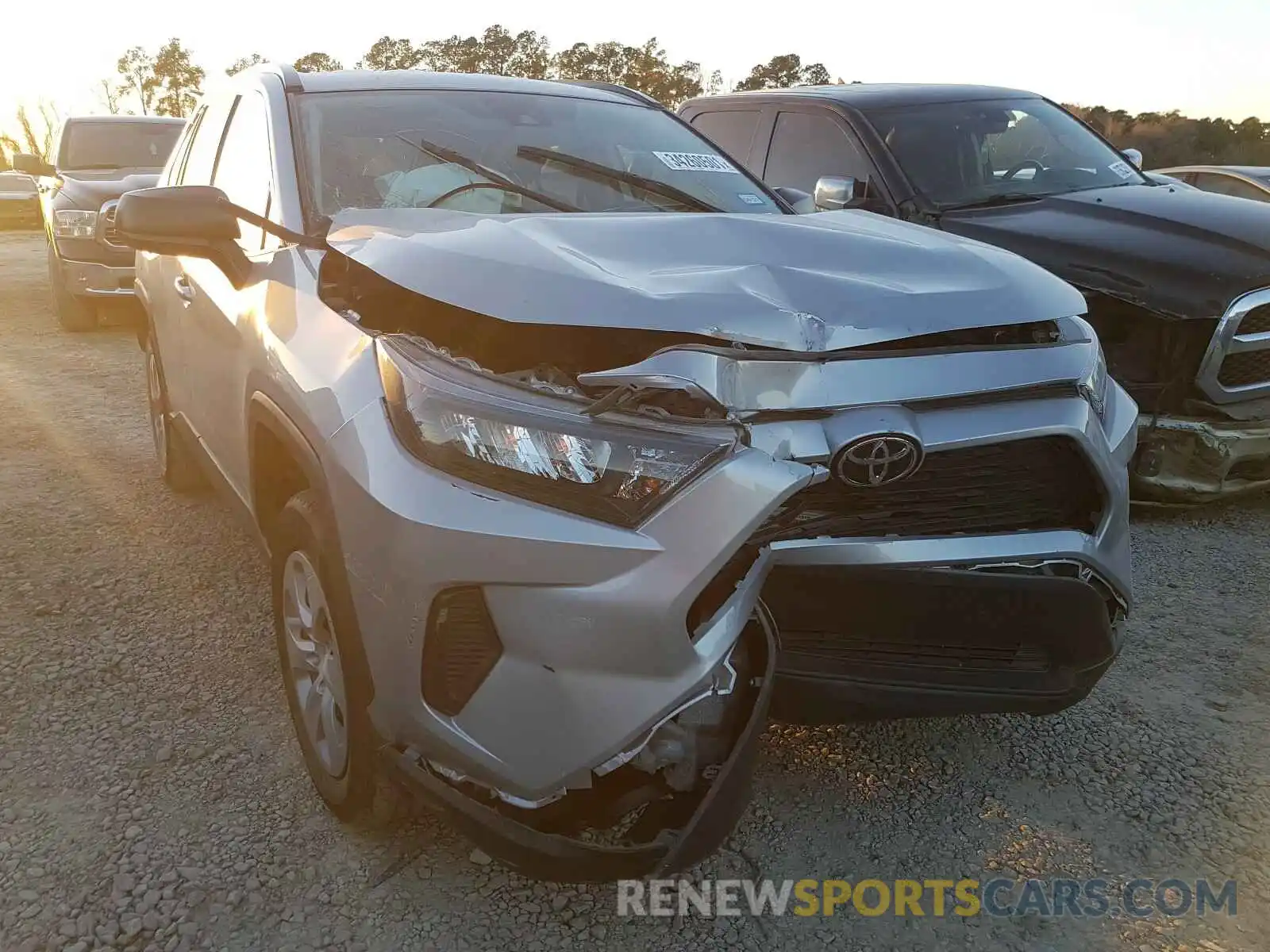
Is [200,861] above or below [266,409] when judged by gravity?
below

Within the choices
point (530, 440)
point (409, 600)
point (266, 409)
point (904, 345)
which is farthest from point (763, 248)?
point (266, 409)

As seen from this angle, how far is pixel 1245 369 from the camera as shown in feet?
13.0

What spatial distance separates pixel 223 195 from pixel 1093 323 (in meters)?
3.25

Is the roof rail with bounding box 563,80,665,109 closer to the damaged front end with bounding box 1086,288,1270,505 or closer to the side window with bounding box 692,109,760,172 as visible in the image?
the damaged front end with bounding box 1086,288,1270,505

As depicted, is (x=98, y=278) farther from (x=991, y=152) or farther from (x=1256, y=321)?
(x=1256, y=321)

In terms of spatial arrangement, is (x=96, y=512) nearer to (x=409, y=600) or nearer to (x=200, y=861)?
(x=200, y=861)

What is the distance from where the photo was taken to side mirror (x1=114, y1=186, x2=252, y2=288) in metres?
2.57

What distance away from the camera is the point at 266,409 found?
2383mm

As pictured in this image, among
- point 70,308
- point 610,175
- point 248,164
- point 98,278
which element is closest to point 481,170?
point 610,175

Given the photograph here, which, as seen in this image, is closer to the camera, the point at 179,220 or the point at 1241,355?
the point at 179,220

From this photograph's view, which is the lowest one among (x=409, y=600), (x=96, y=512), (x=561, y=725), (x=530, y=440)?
(x=96, y=512)

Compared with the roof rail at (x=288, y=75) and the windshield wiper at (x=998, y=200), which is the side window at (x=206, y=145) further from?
the windshield wiper at (x=998, y=200)

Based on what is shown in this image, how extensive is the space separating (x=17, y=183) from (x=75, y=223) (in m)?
3.12

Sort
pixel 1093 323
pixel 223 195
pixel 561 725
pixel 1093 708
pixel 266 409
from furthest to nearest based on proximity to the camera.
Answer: pixel 1093 323, pixel 1093 708, pixel 223 195, pixel 266 409, pixel 561 725
